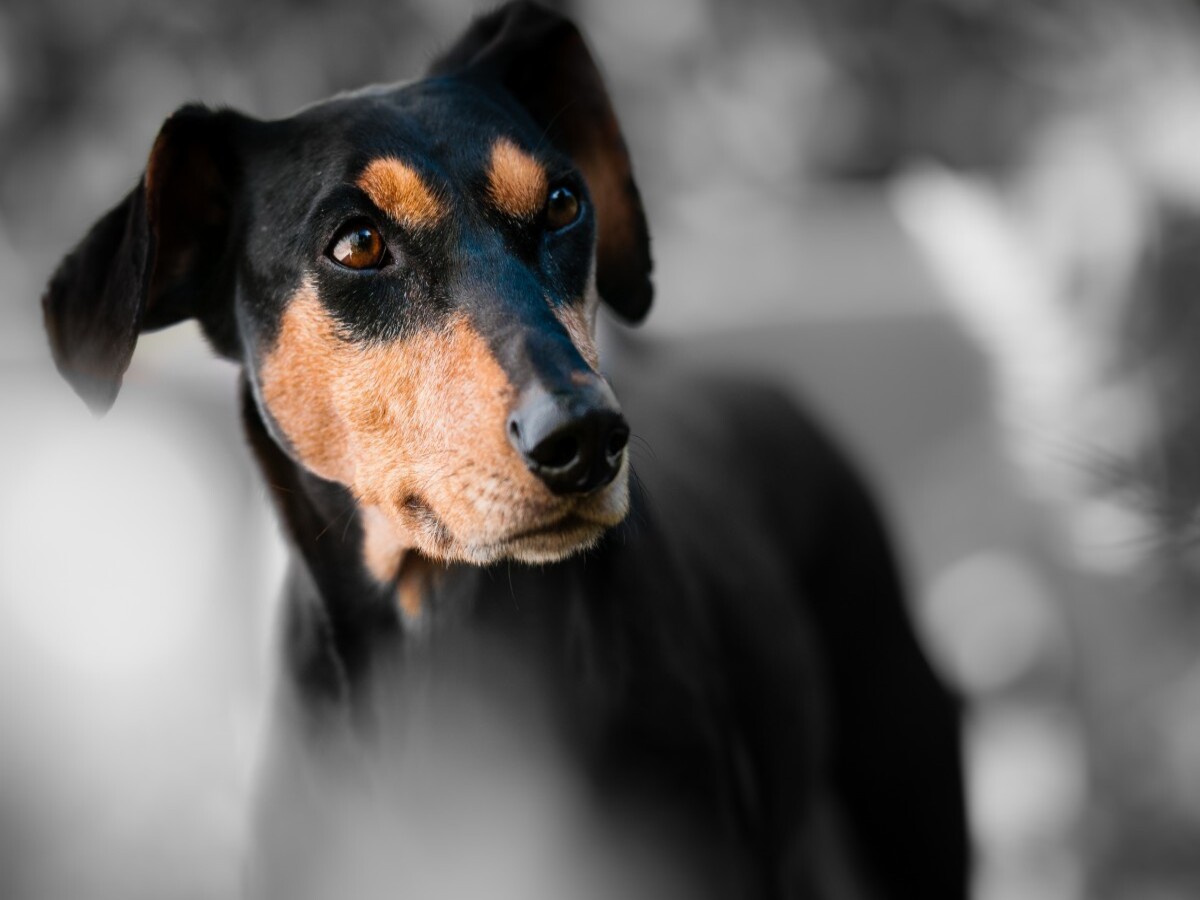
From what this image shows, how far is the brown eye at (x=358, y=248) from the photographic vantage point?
1.73 m

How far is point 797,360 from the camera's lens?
3.49 m

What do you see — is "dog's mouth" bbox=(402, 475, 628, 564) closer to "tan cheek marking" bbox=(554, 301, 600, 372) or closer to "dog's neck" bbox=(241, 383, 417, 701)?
"tan cheek marking" bbox=(554, 301, 600, 372)

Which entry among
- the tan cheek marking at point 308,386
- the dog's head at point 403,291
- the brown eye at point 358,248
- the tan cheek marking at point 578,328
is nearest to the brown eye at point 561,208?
the dog's head at point 403,291

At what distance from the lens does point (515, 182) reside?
1.76 meters

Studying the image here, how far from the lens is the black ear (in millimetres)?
1992

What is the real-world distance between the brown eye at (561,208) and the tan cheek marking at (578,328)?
0.12m

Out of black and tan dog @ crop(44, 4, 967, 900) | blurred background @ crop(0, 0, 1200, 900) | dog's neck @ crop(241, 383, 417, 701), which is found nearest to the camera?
black and tan dog @ crop(44, 4, 967, 900)

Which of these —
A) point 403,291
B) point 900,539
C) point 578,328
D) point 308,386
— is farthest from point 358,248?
point 900,539

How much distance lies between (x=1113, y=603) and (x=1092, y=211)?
3.48ft

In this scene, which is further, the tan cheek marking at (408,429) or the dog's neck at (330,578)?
the dog's neck at (330,578)

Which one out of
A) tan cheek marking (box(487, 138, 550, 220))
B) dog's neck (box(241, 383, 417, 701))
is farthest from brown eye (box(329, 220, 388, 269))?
dog's neck (box(241, 383, 417, 701))

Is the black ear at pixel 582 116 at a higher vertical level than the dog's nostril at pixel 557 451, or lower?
higher

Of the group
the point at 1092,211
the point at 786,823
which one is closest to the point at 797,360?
the point at 1092,211

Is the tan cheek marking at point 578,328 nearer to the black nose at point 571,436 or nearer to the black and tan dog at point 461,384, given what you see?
the black and tan dog at point 461,384
